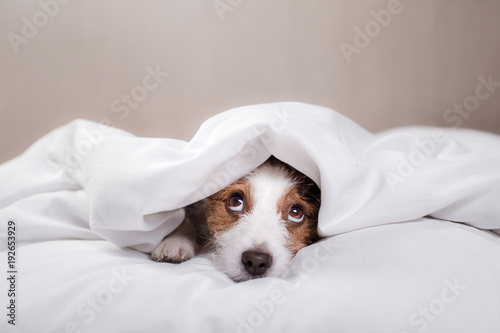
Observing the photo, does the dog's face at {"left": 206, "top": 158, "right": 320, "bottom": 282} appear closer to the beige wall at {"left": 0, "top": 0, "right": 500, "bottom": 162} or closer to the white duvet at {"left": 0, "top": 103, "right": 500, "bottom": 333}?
the white duvet at {"left": 0, "top": 103, "right": 500, "bottom": 333}

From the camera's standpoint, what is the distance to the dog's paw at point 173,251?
1291 mm

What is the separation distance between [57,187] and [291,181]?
90 centimetres

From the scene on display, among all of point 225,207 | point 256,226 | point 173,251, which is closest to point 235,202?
point 225,207

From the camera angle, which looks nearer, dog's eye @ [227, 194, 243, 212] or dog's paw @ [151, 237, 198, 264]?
dog's paw @ [151, 237, 198, 264]

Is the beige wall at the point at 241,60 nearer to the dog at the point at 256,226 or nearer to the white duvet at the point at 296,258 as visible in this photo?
the white duvet at the point at 296,258

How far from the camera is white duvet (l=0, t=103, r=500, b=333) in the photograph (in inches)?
37.0

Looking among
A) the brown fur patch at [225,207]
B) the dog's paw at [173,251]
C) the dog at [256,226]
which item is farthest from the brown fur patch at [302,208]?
the dog's paw at [173,251]

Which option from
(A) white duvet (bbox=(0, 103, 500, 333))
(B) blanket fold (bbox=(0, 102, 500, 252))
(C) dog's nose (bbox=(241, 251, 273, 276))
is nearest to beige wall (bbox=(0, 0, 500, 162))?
(A) white duvet (bbox=(0, 103, 500, 333))

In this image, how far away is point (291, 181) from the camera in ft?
4.75

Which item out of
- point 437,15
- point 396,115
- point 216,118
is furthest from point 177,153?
point 437,15

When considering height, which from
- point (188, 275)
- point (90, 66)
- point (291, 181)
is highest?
point (90, 66)

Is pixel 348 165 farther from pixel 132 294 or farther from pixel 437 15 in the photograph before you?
pixel 437 15

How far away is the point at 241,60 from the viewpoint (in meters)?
2.61

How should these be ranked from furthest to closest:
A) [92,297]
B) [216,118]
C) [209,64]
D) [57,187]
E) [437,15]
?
[209,64]
[437,15]
[57,187]
[216,118]
[92,297]
